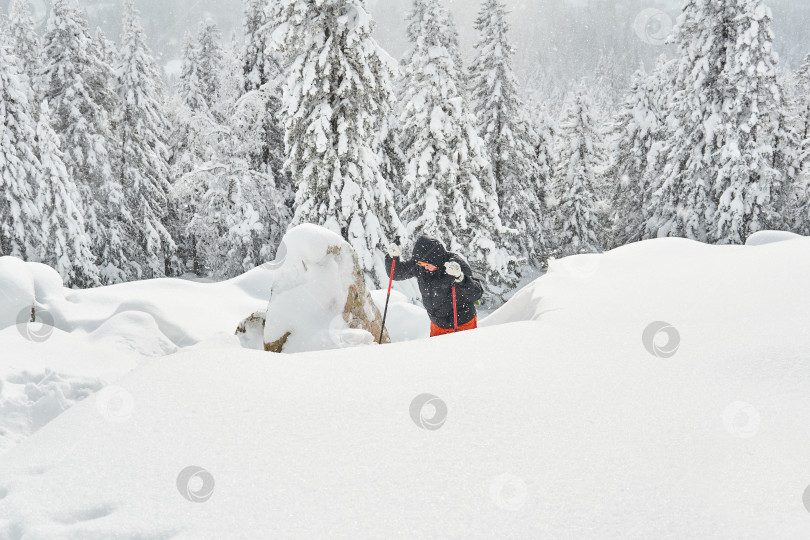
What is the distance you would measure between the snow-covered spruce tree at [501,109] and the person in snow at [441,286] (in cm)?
1430

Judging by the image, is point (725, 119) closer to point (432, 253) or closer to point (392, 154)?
point (392, 154)

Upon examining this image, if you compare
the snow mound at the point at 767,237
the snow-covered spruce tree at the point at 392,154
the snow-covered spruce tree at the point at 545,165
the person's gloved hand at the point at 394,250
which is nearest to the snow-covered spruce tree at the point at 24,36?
the snow-covered spruce tree at the point at 392,154

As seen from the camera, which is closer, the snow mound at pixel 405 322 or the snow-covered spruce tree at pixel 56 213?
the snow mound at pixel 405 322

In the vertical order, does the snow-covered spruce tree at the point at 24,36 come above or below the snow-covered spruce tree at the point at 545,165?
above

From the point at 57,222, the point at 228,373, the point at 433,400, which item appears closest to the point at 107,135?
the point at 57,222

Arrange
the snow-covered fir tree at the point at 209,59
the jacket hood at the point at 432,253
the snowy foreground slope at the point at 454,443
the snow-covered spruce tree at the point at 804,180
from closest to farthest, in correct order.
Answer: the snowy foreground slope at the point at 454,443, the jacket hood at the point at 432,253, the snow-covered spruce tree at the point at 804,180, the snow-covered fir tree at the point at 209,59

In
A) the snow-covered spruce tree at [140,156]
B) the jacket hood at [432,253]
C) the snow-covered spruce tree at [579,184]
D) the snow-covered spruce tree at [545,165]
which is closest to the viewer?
the jacket hood at [432,253]

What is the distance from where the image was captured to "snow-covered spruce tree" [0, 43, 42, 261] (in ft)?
46.9

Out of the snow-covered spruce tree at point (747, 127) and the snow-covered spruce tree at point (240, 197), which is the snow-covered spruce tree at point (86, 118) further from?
the snow-covered spruce tree at point (747, 127)

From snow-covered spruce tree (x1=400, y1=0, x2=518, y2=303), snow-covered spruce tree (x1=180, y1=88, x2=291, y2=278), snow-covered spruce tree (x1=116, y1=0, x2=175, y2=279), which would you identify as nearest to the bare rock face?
snow-covered spruce tree (x1=400, y1=0, x2=518, y2=303)

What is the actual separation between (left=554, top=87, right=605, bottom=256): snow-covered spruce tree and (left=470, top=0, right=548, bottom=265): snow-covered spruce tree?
4620 mm

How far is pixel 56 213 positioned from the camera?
15328mm

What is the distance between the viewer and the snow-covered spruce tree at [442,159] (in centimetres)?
1560

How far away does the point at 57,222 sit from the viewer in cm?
1532
